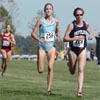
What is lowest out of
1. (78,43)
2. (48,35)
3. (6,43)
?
(78,43)

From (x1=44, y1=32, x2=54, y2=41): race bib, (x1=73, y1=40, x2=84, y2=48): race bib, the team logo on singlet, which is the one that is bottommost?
(x1=73, y1=40, x2=84, y2=48): race bib

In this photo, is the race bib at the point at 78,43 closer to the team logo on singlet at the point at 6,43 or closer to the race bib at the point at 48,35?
the race bib at the point at 48,35

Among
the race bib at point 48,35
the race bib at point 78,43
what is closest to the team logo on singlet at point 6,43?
the race bib at point 48,35

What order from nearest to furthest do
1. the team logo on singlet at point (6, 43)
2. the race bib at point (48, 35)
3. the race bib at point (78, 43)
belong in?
the race bib at point (78, 43) → the race bib at point (48, 35) → the team logo on singlet at point (6, 43)

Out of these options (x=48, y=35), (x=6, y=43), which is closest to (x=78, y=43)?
(x=48, y=35)

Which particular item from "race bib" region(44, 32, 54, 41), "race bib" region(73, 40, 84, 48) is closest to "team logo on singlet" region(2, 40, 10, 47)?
"race bib" region(44, 32, 54, 41)

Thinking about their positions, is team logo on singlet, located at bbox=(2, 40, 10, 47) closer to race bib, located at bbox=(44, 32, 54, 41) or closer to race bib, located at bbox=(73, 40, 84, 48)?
race bib, located at bbox=(44, 32, 54, 41)

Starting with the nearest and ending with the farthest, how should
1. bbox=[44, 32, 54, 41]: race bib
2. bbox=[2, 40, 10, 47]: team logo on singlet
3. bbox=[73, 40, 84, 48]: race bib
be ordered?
bbox=[73, 40, 84, 48]: race bib
bbox=[44, 32, 54, 41]: race bib
bbox=[2, 40, 10, 47]: team logo on singlet

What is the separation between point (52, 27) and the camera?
1358 centimetres

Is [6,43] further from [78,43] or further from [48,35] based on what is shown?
[78,43]

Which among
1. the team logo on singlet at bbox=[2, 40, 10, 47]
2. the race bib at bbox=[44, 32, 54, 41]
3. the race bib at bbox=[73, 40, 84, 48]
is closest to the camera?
the race bib at bbox=[73, 40, 84, 48]

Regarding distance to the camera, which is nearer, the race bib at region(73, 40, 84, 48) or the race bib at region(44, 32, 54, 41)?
the race bib at region(73, 40, 84, 48)

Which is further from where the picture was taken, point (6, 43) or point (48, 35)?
point (6, 43)

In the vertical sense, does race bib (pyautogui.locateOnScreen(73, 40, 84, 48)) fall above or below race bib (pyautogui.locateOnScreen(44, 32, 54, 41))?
below
